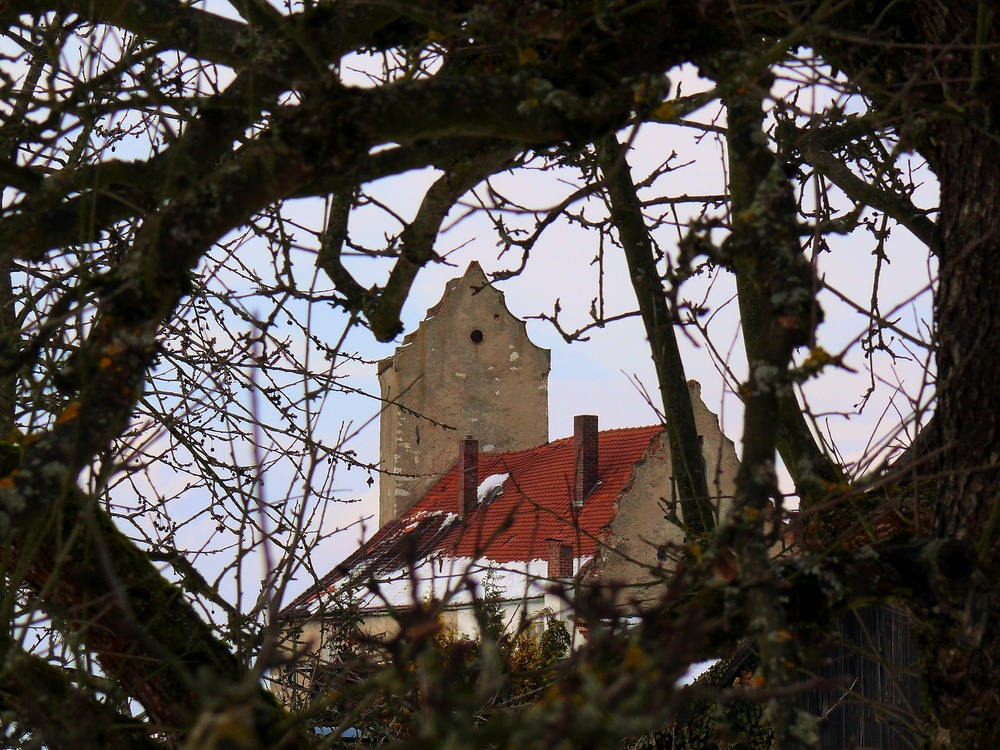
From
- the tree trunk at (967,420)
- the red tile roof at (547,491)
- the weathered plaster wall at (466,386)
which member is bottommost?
the tree trunk at (967,420)

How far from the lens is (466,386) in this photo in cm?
2341

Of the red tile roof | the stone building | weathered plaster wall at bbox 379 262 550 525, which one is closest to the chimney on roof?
the stone building

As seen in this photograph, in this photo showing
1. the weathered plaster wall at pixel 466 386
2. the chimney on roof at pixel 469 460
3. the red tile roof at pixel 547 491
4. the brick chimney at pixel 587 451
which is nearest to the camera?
the red tile roof at pixel 547 491

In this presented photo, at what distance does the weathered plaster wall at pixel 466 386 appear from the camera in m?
22.8

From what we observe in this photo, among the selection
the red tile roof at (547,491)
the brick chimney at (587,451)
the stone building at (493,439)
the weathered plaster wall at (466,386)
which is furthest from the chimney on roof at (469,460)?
the brick chimney at (587,451)

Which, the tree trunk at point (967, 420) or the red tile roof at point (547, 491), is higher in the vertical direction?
the red tile roof at point (547, 491)

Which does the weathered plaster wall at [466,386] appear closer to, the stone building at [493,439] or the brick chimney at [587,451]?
the stone building at [493,439]

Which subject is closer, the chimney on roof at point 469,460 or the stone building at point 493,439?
the stone building at point 493,439

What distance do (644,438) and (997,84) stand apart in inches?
→ 659

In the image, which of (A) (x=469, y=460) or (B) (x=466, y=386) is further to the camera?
(B) (x=466, y=386)

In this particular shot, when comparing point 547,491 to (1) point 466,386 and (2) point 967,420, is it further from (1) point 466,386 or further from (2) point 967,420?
(2) point 967,420

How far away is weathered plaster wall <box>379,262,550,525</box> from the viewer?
2281 centimetres

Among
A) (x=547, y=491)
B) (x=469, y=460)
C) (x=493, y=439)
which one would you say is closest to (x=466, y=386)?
(x=493, y=439)

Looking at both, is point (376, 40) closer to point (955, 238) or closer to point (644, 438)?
point (955, 238)
